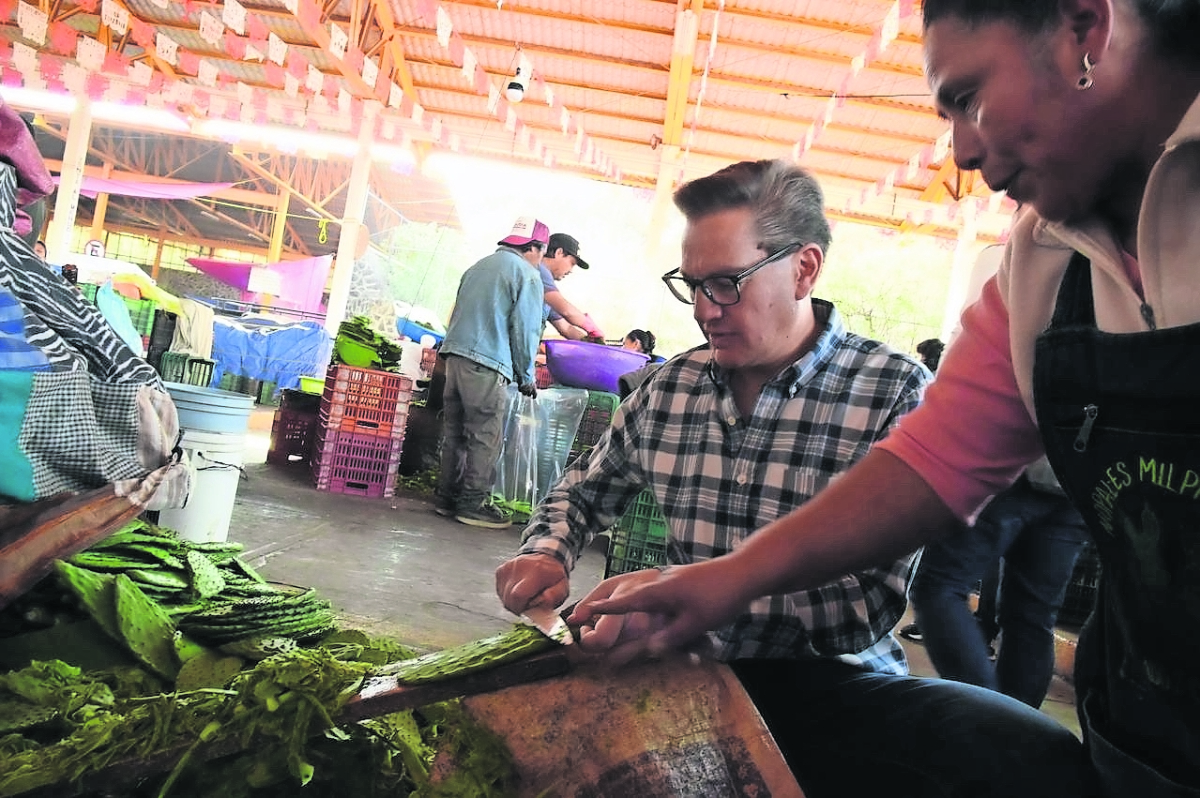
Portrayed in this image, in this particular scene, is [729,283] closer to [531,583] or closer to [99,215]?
[531,583]

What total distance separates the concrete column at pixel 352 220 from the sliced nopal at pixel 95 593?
389 inches

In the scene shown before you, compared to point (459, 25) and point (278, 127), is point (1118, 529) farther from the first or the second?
point (278, 127)

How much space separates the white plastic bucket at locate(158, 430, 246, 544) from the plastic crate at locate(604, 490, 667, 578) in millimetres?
1517

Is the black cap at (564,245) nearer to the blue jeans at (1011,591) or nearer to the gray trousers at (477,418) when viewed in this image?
the gray trousers at (477,418)

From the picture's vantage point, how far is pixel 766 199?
1573mm

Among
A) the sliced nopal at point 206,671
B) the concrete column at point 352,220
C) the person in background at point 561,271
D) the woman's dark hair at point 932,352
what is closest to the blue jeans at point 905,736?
the sliced nopal at point 206,671

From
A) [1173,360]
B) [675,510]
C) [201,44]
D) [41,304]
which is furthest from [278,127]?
[1173,360]

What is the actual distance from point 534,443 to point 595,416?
22.4 inches

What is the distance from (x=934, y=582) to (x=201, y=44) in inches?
512

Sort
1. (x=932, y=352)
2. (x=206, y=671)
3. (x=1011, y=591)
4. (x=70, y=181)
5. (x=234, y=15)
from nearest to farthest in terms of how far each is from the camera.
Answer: (x=206, y=671), (x=1011, y=591), (x=932, y=352), (x=234, y=15), (x=70, y=181)

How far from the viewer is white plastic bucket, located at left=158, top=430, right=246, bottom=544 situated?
2.80 m

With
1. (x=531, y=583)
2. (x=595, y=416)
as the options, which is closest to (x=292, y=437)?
(x=595, y=416)

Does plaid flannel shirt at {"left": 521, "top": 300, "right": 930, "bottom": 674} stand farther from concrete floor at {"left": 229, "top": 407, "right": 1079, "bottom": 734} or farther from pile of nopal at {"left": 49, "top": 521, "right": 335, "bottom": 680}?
concrete floor at {"left": 229, "top": 407, "right": 1079, "bottom": 734}

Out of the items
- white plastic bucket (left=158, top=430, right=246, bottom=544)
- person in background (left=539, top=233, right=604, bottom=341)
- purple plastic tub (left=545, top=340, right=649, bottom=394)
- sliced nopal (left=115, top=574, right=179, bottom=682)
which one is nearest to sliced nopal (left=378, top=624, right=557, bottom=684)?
sliced nopal (left=115, top=574, right=179, bottom=682)
